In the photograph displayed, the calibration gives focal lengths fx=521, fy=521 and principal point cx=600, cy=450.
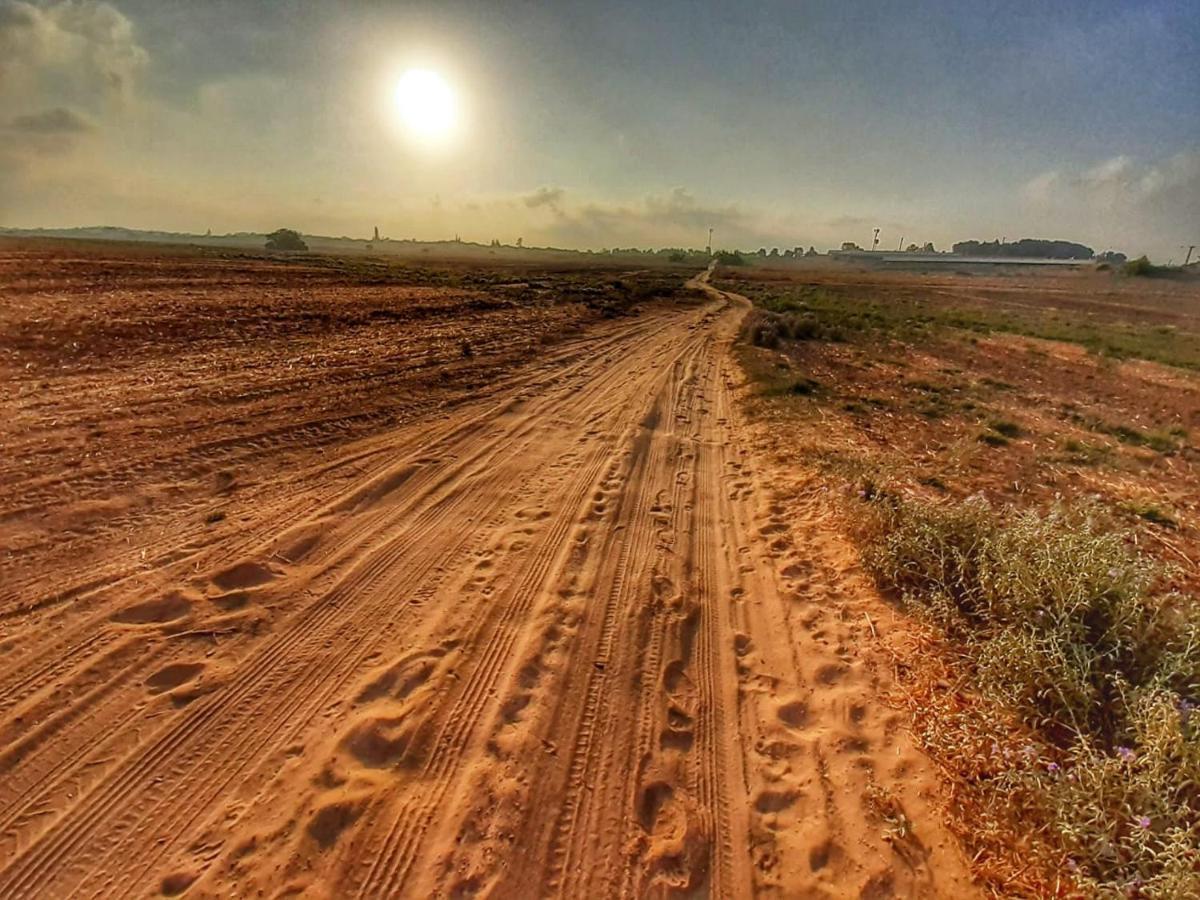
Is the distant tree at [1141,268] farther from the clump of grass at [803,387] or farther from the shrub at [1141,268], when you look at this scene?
the clump of grass at [803,387]

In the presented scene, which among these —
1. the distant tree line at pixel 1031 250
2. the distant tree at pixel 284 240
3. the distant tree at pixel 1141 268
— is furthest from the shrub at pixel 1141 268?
the distant tree at pixel 284 240

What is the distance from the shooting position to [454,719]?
3.07 m

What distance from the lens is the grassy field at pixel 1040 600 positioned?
93.7 inches

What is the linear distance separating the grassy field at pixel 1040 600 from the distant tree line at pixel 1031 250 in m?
178

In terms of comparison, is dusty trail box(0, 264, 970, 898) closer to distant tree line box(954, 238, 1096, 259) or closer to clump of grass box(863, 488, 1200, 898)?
clump of grass box(863, 488, 1200, 898)

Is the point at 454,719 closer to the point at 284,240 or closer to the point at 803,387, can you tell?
the point at 803,387

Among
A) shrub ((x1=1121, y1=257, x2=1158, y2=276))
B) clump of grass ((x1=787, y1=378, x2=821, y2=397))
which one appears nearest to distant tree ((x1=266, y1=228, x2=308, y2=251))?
clump of grass ((x1=787, y1=378, x2=821, y2=397))

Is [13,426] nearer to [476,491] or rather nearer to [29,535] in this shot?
[29,535]

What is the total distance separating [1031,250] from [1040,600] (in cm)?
19824

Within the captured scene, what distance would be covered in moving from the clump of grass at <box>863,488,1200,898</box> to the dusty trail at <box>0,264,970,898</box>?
543 mm

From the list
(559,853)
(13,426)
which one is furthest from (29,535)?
(559,853)

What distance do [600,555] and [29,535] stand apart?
15.5 feet

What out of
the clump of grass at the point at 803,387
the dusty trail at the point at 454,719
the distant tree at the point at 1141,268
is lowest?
the dusty trail at the point at 454,719

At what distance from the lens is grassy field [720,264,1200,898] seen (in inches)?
93.7
